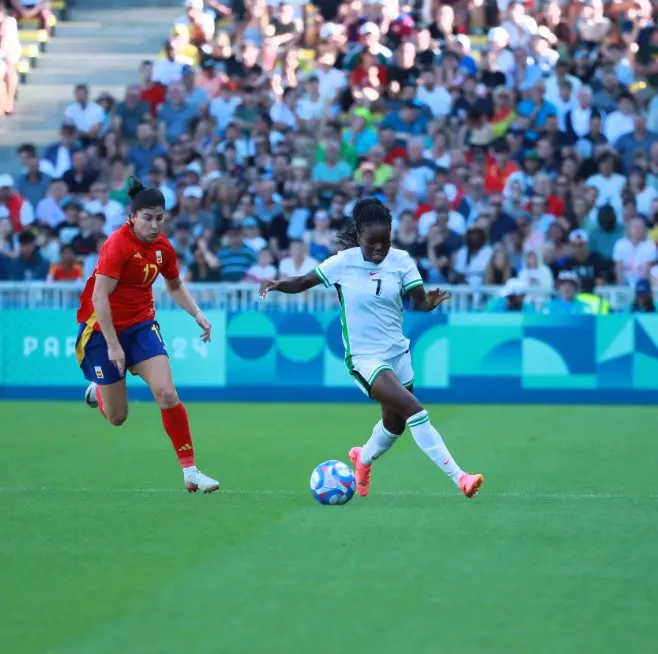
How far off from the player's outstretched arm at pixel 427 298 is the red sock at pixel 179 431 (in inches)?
70.9

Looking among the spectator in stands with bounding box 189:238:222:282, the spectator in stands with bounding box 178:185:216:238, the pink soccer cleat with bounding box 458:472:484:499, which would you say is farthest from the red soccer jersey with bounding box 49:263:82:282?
the pink soccer cleat with bounding box 458:472:484:499

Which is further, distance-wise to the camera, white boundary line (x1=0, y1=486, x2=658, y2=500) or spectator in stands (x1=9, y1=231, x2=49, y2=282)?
spectator in stands (x1=9, y1=231, x2=49, y2=282)

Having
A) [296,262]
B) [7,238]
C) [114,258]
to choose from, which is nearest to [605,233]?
[296,262]

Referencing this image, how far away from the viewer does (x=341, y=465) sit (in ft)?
32.4

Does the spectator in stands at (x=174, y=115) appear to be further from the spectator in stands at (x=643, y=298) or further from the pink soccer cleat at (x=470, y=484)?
the pink soccer cleat at (x=470, y=484)

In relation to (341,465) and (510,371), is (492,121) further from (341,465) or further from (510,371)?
(341,465)

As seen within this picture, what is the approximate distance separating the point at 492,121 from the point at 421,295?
13041 mm

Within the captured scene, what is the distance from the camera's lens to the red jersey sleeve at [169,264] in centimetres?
1059

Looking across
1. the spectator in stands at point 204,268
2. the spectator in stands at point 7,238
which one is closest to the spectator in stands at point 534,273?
the spectator in stands at point 204,268

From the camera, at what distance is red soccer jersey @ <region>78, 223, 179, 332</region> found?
10.2 meters

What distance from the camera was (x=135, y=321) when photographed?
1058 centimetres

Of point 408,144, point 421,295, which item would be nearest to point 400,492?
point 421,295

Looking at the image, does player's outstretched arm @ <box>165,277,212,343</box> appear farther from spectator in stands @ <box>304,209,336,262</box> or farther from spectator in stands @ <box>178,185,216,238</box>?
spectator in stands @ <box>178,185,216,238</box>

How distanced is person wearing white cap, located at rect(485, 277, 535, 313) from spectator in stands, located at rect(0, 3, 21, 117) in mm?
11517
